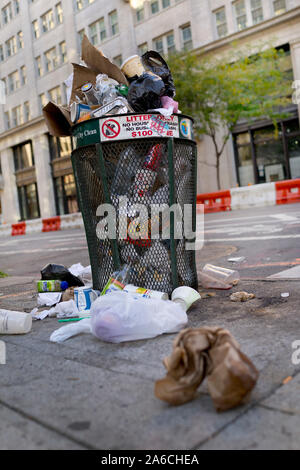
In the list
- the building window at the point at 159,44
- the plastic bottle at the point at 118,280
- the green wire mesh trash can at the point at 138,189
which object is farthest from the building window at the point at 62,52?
the plastic bottle at the point at 118,280

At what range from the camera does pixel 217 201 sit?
1669 centimetres

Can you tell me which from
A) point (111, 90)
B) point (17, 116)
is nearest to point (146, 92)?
point (111, 90)

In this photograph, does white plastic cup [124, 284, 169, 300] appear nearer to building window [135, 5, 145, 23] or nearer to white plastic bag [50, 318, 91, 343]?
white plastic bag [50, 318, 91, 343]

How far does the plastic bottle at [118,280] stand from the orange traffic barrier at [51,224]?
673 inches

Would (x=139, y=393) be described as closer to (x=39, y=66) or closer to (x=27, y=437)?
(x=27, y=437)

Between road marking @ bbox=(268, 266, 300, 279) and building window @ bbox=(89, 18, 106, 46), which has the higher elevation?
building window @ bbox=(89, 18, 106, 46)

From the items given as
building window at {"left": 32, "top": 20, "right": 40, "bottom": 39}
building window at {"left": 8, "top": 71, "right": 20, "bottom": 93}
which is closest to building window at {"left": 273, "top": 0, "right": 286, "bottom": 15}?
building window at {"left": 32, "top": 20, "right": 40, "bottom": 39}

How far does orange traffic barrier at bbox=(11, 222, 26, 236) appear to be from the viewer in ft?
71.8

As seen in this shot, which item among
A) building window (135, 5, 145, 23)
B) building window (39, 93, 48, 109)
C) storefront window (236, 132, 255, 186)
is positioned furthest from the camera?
building window (39, 93, 48, 109)

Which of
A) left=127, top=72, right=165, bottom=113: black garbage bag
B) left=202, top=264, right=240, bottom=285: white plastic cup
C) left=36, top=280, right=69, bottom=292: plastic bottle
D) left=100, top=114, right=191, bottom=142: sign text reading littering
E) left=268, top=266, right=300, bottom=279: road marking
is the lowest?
left=268, top=266, right=300, bottom=279: road marking

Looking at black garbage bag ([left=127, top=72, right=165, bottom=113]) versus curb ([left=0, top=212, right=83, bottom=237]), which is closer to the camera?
black garbage bag ([left=127, top=72, right=165, bottom=113])

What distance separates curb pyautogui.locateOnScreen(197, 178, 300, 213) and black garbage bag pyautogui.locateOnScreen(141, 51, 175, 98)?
1210cm

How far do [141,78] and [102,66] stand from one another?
1.18 ft

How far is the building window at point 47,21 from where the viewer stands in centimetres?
3139
